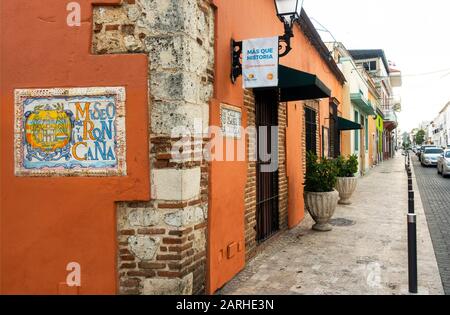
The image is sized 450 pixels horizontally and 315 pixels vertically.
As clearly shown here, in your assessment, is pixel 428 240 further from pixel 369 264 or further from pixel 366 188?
pixel 366 188

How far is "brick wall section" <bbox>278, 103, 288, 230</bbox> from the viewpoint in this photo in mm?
7168

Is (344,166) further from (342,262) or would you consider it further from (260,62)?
(260,62)

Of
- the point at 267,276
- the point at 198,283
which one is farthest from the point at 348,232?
the point at 198,283

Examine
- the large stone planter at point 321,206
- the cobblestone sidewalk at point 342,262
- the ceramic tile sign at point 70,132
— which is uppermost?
the ceramic tile sign at point 70,132

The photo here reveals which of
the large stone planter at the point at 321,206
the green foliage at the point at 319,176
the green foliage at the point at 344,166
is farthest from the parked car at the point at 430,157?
the large stone planter at the point at 321,206

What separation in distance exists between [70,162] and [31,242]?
0.91 metres

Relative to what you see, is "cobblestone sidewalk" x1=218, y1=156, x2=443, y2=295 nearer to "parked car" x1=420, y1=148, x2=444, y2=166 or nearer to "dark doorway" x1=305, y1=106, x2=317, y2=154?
"dark doorway" x1=305, y1=106, x2=317, y2=154

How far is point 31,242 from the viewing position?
150 inches

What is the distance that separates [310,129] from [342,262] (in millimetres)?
5336

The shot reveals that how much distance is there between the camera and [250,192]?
18.4ft

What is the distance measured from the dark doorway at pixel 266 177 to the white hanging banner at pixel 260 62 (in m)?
1.29

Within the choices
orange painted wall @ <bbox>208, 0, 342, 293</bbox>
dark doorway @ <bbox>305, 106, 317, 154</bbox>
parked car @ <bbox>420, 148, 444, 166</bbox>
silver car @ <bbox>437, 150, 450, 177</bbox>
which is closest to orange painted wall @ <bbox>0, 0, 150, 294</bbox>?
orange painted wall @ <bbox>208, 0, 342, 293</bbox>

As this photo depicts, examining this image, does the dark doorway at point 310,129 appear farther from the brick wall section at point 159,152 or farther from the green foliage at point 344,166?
the brick wall section at point 159,152

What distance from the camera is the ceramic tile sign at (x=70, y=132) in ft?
12.5
